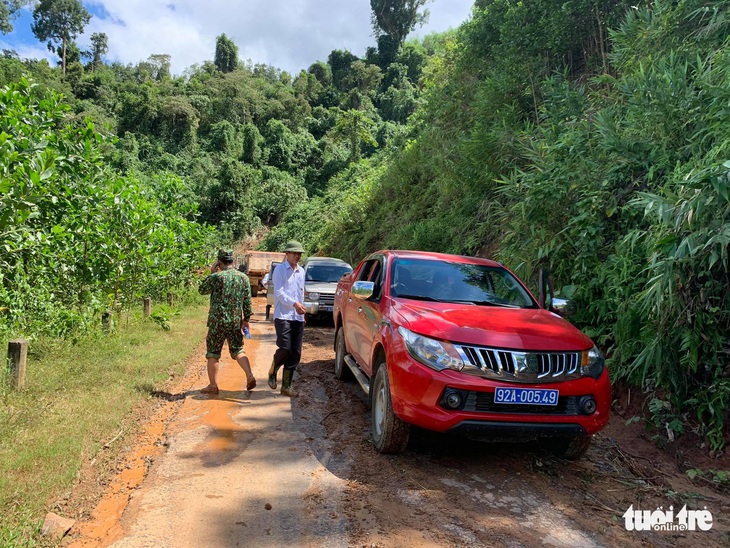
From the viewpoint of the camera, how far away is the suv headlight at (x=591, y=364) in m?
3.92

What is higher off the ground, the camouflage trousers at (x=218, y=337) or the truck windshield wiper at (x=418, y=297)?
the truck windshield wiper at (x=418, y=297)

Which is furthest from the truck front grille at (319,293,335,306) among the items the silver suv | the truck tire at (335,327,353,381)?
the truck tire at (335,327,353,381)

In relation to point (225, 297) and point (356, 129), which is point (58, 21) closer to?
point (356, 129)

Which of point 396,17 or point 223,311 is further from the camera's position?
point 396,17

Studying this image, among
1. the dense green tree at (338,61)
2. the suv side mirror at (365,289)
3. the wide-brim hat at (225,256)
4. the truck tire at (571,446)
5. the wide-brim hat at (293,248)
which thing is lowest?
the truck tire at (571,446)

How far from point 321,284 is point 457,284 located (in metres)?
7.45

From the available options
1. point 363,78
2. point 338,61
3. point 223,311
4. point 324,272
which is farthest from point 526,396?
point 338,61

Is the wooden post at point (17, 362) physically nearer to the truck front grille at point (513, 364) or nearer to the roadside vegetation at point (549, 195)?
the roadside vegetation at point (549, 195)

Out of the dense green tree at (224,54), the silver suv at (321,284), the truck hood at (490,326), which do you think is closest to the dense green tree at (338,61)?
the dense green tree at (224,54)

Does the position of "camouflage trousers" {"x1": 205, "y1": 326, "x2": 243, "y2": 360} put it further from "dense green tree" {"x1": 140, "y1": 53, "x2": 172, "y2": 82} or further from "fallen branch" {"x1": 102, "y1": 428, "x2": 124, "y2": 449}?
"dense green tree" {"x1": 140, "y1": 53, "x2": 172, "y2": 82}

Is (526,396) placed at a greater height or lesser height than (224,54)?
lesser

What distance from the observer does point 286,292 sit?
6.05 m

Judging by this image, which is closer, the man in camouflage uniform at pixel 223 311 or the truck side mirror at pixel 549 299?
the truck side mirror at pixel 549 299

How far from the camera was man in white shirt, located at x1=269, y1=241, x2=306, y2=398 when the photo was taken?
19.7 ft
